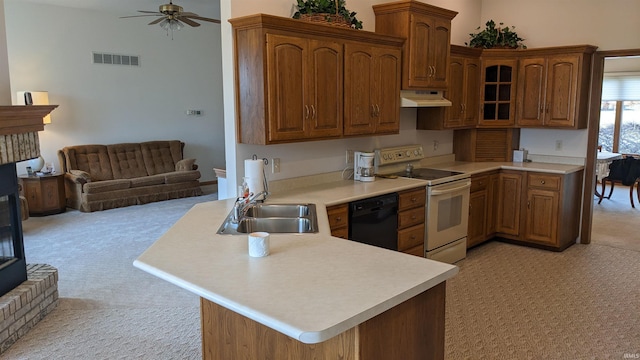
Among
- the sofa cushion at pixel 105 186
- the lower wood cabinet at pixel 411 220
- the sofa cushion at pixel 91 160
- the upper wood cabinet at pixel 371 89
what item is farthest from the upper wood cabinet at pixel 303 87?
the sofa cushion at pixel 91 160

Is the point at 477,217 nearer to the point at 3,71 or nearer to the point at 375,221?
the point at 375,221

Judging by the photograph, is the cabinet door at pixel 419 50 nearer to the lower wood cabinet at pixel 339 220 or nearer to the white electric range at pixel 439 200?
the white electric range at pixel 439 200

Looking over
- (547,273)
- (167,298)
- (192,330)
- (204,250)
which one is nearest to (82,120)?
(167,298)

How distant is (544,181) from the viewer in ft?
17.0

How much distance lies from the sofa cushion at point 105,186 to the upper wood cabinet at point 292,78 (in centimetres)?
460

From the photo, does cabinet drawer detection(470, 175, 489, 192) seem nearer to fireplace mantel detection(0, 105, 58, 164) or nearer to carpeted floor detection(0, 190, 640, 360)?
carpeted floor detection(0, 190, 640, 360)

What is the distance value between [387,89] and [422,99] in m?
0.49

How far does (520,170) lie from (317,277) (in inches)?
160

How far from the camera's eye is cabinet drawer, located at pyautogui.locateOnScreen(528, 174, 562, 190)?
513 centimetres

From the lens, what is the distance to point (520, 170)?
533cm

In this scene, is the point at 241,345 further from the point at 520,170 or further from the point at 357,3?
the point at 520,170

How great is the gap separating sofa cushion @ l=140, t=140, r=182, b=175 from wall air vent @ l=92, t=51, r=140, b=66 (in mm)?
1376

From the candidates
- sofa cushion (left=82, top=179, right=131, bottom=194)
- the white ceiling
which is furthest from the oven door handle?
sofa cushion (left=82, top=179, right=131, bottom=194)

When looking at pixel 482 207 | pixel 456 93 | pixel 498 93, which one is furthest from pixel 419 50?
pixel 482 207
